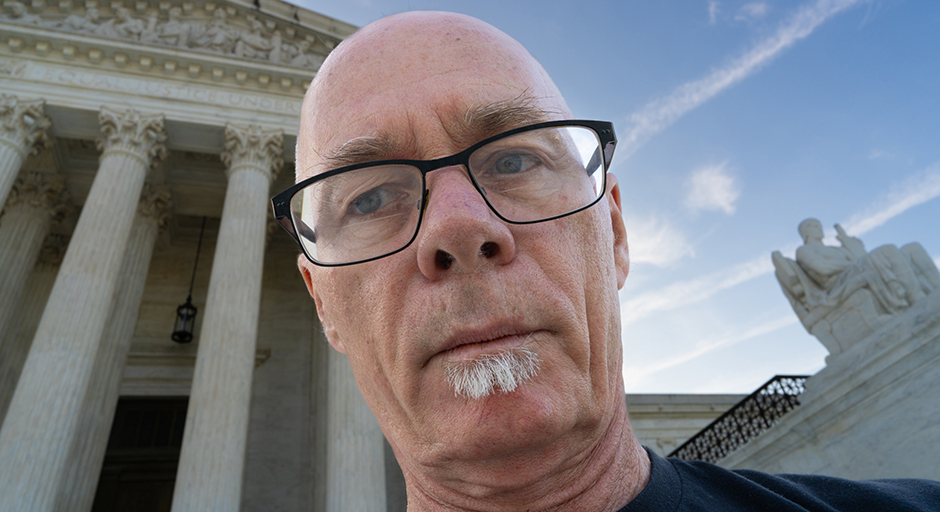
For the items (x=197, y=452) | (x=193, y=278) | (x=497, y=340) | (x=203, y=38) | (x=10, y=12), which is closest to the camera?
(x=497, y=340)

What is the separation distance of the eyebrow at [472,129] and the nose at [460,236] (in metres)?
0.18

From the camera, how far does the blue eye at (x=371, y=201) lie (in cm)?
111

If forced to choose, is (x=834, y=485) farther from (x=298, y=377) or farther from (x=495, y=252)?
(x=298, y=377)

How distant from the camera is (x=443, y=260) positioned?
3.20 feet

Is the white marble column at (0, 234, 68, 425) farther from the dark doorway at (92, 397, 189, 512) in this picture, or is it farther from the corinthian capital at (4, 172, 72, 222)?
the dark doorway at (92, 397, 189, 512)

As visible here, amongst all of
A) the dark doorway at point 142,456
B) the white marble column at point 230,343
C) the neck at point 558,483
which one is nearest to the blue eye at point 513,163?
the neck at point 558,483

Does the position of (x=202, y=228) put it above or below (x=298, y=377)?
above

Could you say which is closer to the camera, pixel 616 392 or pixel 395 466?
pixel 616 392

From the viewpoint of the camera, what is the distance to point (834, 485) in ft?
4.54

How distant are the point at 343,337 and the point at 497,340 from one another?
47cm

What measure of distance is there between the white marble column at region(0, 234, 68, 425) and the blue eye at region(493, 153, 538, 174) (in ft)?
52.5

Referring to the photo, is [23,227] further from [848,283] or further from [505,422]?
[848,283]

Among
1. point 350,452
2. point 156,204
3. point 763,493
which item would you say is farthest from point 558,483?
point 156,204

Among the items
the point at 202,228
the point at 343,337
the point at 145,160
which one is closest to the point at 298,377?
the point at 202,228
